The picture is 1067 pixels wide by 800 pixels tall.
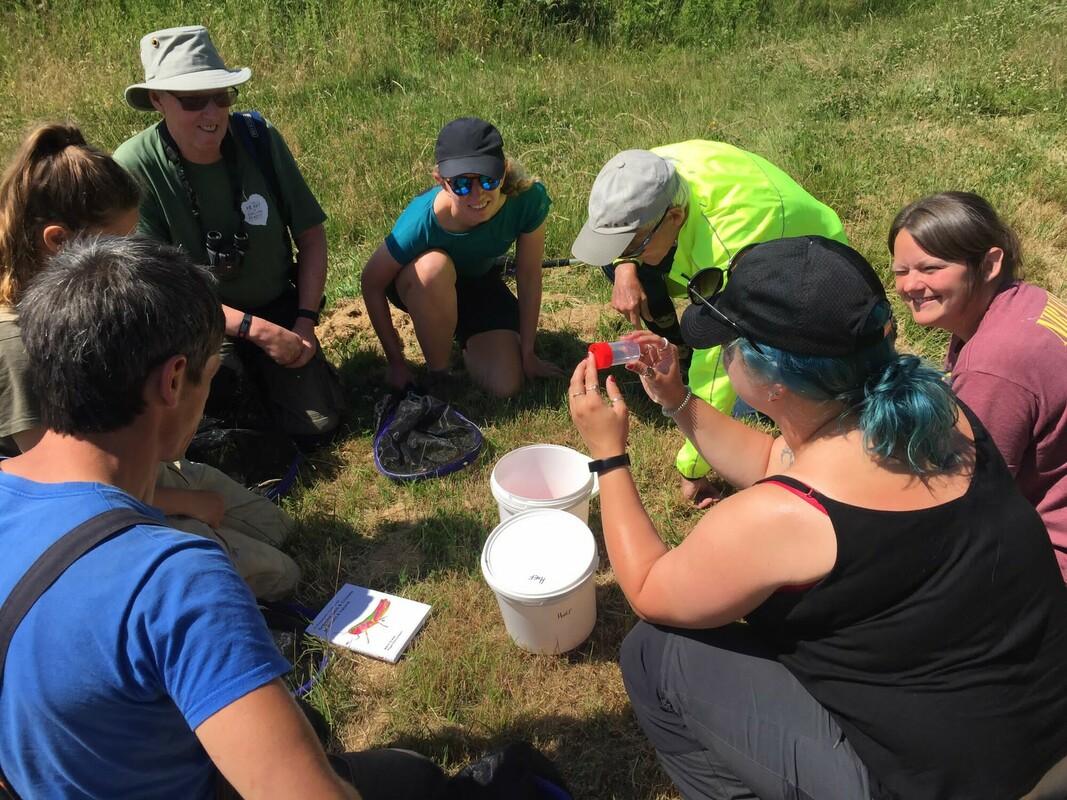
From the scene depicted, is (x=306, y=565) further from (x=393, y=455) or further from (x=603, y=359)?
(x=603, y=359)

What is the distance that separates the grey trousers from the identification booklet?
0.91 meters

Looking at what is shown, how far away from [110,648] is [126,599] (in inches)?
3.0

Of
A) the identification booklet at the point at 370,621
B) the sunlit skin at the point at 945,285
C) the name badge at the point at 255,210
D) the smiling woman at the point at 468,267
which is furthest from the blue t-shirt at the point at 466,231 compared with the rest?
the sunlit skin at the point at 945,285

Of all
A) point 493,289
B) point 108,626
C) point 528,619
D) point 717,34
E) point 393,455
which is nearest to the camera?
point 108,626

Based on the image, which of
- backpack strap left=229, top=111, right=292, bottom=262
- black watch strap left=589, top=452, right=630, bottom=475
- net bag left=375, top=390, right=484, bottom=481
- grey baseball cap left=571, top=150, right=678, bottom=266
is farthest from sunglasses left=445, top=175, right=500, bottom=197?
black watch strap left=589, top=452, right=630, bottom=475

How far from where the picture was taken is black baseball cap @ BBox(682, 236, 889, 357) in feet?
5.25

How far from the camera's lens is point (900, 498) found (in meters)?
1.56

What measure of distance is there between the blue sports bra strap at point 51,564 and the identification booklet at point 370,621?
161 cm

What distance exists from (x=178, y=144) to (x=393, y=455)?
5.41ft

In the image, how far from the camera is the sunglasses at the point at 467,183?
3.51 m

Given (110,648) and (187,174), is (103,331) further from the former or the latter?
(187,174)

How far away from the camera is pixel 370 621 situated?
281cm

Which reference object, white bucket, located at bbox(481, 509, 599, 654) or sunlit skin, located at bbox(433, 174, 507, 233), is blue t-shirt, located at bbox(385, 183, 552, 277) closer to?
sunlit skin, located at bbox(433, 174, 507, 233)

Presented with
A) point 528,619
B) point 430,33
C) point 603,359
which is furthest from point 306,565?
point 430,33
